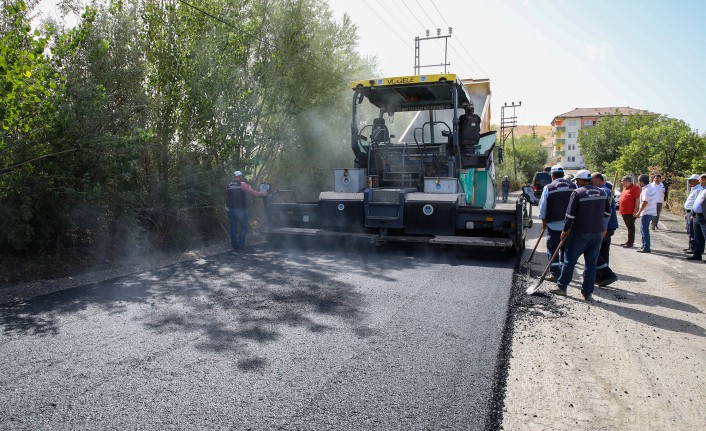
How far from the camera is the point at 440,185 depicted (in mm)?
8227

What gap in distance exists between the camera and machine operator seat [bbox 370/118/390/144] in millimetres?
9156

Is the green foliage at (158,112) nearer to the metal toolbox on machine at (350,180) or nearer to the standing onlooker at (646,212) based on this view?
the metal toolbox on machine at (350,180)

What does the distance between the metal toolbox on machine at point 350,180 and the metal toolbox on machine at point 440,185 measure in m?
1.26

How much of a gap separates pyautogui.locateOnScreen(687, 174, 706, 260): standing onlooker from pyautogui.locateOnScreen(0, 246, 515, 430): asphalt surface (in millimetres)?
4590

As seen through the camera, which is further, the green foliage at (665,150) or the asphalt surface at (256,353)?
the green foliage at (665,150)

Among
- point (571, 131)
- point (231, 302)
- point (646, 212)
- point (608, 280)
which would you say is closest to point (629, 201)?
point (646, 212)

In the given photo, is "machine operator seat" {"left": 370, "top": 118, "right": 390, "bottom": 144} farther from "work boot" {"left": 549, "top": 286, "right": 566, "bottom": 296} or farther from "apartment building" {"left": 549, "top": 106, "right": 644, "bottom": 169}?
"apartment building" {"left": 549, "top": 106, "right": 644, "bottom": 169}

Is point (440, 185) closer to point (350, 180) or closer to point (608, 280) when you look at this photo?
point (350, 180)

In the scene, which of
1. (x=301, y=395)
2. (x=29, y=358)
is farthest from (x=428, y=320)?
(x=29, y=358)

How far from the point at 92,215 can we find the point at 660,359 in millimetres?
7315

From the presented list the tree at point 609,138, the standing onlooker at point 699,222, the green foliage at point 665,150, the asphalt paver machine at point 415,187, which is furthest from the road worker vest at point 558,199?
the tree at point 609,138

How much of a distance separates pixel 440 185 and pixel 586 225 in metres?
2.88

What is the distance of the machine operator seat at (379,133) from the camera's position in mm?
9156

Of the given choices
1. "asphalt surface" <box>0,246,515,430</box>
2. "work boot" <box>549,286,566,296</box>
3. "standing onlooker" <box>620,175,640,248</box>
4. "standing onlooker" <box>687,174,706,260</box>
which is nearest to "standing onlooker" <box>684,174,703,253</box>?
"standing onlooker" <box>687,174,706,260</box>
